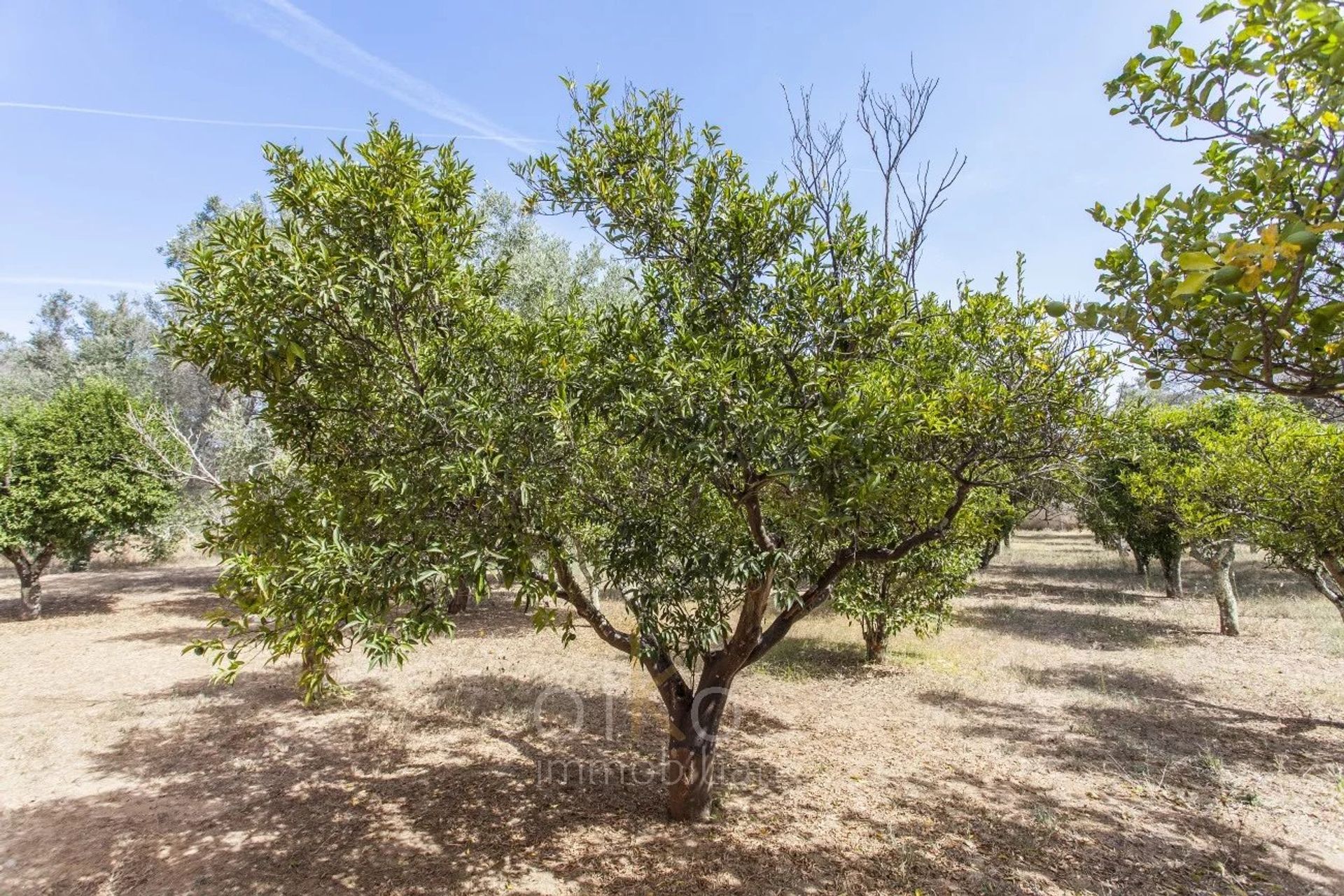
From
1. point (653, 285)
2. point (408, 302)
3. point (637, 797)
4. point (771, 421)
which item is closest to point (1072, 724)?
point (637, 797)

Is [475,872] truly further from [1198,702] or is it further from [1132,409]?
[1198,702]

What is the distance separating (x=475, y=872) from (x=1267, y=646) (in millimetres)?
18374

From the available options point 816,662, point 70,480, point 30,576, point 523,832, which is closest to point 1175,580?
point 816,662

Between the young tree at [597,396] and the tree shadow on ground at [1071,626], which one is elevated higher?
the young tree at [597,396]

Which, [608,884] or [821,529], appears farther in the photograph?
[608,884]

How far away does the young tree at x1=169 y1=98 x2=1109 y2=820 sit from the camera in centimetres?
458

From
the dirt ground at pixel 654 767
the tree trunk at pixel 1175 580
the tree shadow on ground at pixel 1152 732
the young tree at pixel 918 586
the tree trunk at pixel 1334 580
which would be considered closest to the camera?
the dirt ground at pixel 654 767

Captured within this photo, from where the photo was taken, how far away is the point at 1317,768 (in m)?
8.62

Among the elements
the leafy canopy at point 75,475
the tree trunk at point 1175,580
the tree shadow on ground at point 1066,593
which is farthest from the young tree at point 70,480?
the tree trunk at point 1175,580

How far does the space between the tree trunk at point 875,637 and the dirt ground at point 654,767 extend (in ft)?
1.48

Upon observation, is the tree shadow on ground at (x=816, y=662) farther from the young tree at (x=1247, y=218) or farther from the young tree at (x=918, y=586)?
the young tree at (x=1247, y=218)

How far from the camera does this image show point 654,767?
28.5ft

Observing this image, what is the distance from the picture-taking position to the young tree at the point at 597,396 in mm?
4582

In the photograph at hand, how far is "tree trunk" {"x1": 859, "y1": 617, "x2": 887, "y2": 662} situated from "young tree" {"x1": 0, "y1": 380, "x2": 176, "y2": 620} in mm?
17254
